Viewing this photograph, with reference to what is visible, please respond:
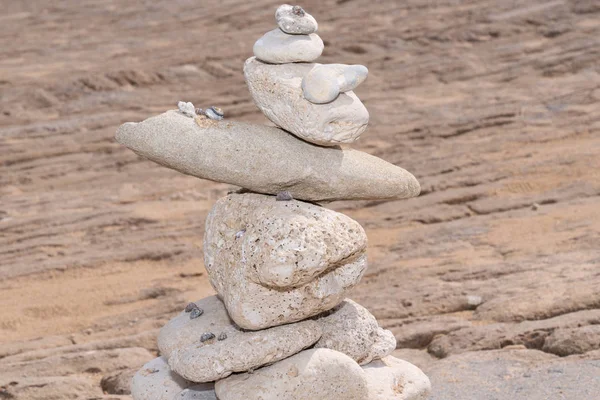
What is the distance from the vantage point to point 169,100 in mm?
16688

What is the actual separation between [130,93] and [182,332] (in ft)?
36.9

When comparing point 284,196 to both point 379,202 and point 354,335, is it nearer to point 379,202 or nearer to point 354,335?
point 354,335

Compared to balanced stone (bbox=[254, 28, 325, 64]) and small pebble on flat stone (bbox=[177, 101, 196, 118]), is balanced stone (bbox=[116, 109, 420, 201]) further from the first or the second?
balanced stone (bbox=[254, 28, 325, 64])

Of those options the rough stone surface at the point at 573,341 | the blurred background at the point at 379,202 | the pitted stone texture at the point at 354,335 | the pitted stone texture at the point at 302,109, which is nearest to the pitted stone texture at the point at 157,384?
the pitted stone texture at the point at 354,335

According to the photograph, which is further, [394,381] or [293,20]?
[394,381]

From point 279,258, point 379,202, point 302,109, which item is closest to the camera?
point 279,258

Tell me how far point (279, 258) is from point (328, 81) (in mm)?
1203

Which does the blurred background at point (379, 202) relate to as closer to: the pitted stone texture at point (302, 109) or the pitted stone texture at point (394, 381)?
the pitted stone texture at point (394, 381)

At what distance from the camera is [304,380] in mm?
5824

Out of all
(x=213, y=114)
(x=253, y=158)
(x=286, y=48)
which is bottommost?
(x=253, y=158)

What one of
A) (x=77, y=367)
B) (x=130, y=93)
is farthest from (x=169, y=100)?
(x=77, y=367)

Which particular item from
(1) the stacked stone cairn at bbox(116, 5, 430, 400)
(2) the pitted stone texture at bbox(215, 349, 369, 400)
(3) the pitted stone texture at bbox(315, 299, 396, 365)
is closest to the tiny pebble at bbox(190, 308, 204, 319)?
(1) the stacked stone cairn at bbox(116, 5, 430, 400)

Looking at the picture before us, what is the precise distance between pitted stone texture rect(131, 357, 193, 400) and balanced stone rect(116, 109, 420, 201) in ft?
5.09

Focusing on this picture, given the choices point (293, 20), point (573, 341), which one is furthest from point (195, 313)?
point (573, 341)
